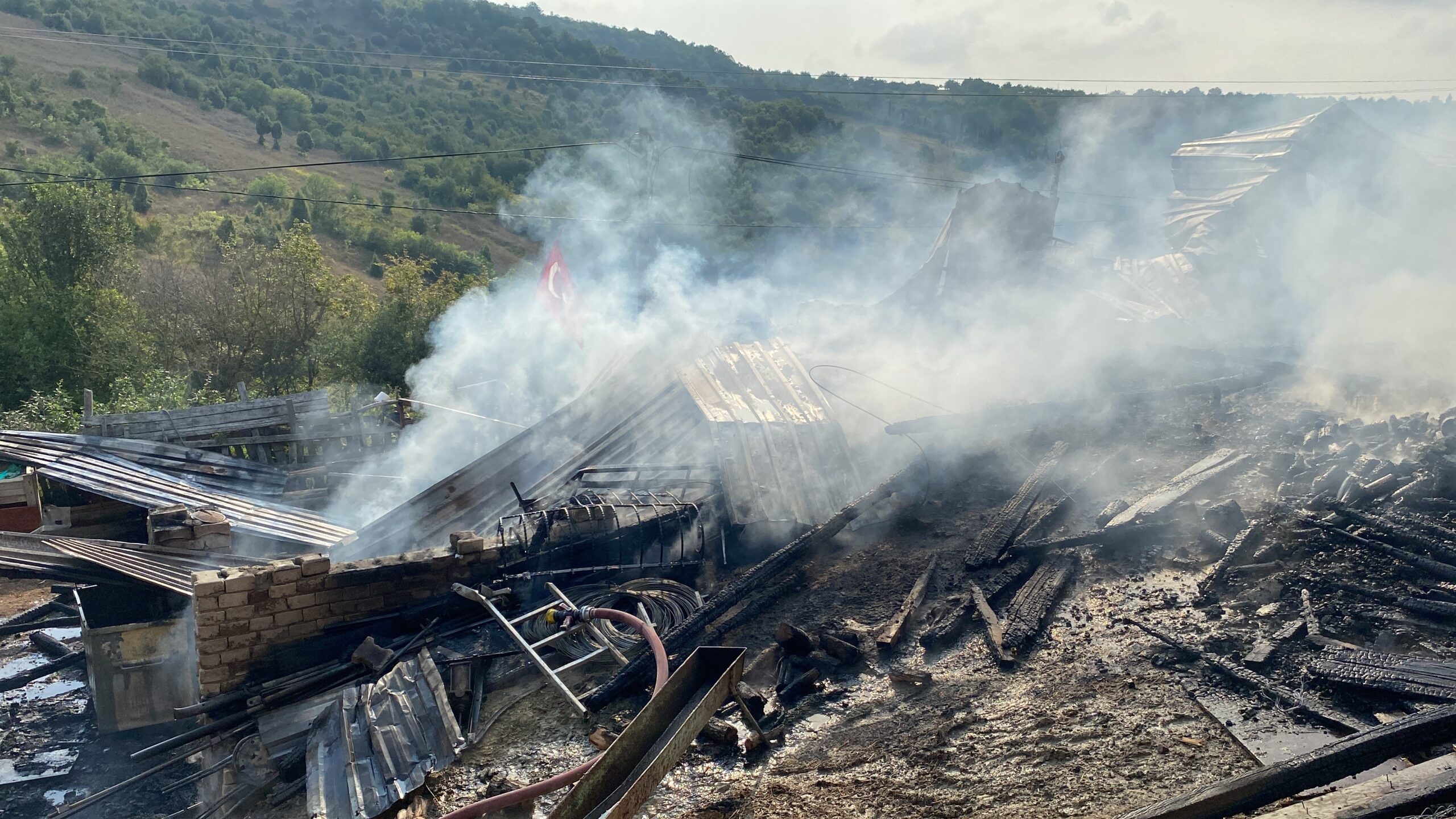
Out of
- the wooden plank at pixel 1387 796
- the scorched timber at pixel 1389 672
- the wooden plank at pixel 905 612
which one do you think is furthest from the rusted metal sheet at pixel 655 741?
the scorched timber at pixel 1389 672

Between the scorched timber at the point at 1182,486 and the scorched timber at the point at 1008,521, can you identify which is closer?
the scorched timber at the point at 1008,521

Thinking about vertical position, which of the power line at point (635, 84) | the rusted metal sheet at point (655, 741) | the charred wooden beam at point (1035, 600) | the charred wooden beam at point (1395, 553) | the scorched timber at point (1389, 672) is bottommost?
the charred wooden beam at point (1035, 600)

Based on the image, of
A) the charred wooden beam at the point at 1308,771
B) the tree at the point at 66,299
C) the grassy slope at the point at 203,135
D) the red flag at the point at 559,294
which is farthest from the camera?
the grassy slope at the point at 203,135

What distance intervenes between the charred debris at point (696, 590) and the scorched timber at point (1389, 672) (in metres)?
0.02

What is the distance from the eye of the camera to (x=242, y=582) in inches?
262

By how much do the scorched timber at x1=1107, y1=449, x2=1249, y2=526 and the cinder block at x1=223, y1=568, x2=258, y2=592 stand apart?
23.9ft

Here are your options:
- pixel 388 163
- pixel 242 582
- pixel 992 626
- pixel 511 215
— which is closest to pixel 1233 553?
pixel 992 626

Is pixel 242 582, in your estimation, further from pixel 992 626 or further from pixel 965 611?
pixel 992 626

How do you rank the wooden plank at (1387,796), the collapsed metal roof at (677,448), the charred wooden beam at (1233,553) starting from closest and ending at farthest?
the wooden plank at (1387,796), the charred wooden beam at (1233,553), the collapsed metal roof at (677,448)

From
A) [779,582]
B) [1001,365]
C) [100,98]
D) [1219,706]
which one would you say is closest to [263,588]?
[779,582]

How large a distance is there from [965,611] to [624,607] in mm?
2943

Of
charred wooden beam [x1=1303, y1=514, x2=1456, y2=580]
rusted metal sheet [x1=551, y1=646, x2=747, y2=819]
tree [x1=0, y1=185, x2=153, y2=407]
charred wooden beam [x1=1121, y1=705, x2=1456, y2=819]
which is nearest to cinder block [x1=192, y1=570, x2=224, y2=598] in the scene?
rusted metal sheet [x1=551, y1=646, x2=747, y2=819]

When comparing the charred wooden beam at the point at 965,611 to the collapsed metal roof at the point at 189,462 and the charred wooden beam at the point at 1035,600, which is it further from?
the collapsed metal roof at the point at 189,462

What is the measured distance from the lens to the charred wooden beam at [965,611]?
6.69m
